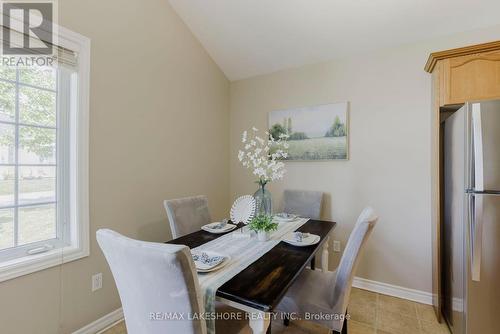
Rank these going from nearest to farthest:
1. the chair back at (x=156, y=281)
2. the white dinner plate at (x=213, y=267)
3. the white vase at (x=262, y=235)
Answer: the chair back at (x=156, y=281), the white dinner plate at (x=213, y=267), the white vase at (x=262, y=235)

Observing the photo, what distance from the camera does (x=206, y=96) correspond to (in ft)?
9.59

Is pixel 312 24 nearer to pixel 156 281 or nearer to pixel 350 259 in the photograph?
pixel 350 259

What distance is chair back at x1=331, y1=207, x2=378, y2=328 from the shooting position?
127 centimetres

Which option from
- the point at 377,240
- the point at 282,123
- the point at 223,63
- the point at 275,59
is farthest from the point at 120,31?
the point at 377,240

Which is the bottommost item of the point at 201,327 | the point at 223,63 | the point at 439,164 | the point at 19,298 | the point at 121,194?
the point at 19,298

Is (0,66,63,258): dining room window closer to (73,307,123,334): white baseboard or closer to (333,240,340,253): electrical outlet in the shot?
(73,307,123,334): white baseboard

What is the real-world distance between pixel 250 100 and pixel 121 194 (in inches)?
77.9

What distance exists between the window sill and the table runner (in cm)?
93

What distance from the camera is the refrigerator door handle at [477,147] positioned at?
143 centimetres

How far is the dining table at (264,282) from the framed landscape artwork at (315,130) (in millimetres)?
1300

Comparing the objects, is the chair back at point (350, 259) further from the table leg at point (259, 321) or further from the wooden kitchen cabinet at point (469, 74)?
the wooden kitchen cabinet at point (469, 74)

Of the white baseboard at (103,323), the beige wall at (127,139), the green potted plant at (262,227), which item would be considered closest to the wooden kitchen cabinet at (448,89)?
the green potted plant at (262,227)

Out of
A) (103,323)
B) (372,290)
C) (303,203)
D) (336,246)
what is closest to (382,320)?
(372,290)

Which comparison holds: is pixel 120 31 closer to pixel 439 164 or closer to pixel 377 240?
pixel 439 164
